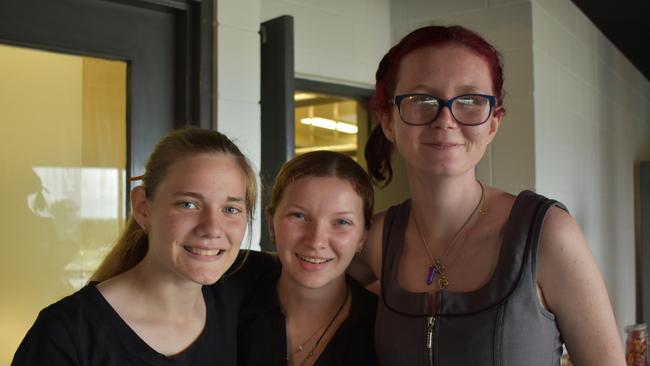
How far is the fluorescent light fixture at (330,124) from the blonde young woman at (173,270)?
8.01ft

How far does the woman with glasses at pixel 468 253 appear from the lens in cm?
118

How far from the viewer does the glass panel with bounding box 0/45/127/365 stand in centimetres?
190

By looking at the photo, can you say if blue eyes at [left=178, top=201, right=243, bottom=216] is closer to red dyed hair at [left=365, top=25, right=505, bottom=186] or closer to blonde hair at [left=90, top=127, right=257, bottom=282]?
blonde hair at [left=90, top=127, right=257, bottom=282]

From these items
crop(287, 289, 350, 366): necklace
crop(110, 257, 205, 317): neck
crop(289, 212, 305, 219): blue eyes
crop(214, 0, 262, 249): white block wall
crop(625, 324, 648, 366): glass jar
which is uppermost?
crop(214, 0, 262, 249): white block wall

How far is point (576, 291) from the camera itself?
46.0 inches

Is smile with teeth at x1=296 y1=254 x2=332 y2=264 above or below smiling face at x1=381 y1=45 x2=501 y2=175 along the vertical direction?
below

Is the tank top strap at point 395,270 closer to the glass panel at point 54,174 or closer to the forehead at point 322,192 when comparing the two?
the forehead at point 322,192

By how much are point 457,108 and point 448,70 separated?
78mm

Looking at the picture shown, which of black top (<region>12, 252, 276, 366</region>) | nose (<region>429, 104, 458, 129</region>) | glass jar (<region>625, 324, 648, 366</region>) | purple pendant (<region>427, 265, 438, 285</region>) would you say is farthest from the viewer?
glass jar (<region>625, 324, 648, 366</region>)

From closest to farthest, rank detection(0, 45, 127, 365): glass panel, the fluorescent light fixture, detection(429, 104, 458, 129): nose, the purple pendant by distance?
detection(429, 104, 458, 129): nose, the purple pendant, detection(0, 45, 127, 365): glass panel, the fluorescent light fixture

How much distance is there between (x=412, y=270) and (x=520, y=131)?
179 cm

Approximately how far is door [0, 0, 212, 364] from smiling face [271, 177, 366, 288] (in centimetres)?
92

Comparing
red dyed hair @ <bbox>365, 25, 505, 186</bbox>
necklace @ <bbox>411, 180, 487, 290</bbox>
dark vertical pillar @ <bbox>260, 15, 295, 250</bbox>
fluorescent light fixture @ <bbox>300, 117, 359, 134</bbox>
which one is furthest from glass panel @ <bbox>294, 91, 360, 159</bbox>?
necklace @ <bbox>411, 180, 487, 290</bbox>

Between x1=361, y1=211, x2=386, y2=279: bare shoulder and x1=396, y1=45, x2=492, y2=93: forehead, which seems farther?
x1=361, y1=211, x2=386, y2=279: bare shoulder
